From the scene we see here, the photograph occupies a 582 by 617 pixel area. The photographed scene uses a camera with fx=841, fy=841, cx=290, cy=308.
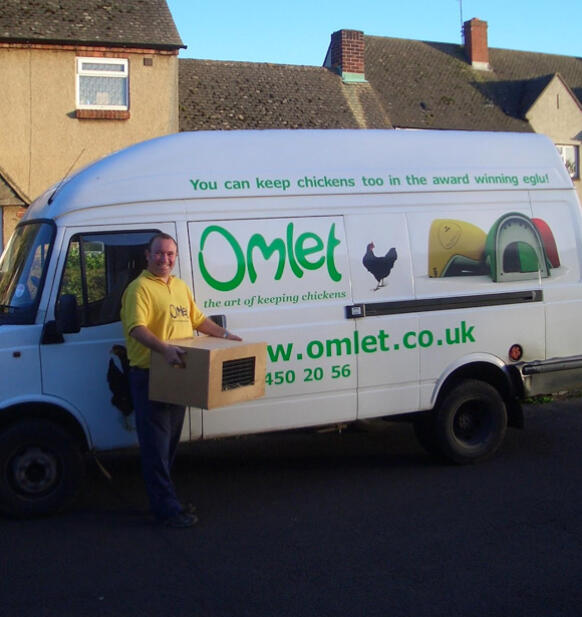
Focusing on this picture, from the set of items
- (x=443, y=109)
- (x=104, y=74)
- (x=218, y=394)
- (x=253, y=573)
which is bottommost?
(x=253, y=573)

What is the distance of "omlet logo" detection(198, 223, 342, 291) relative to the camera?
21.1ft

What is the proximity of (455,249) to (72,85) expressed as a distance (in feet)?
44.3

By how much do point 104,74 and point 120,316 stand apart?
45.9ft

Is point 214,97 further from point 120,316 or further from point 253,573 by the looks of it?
point 253,573

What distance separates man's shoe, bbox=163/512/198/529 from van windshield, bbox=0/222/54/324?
173 centimetres

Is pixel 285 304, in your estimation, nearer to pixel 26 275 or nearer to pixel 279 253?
pixel 279 253

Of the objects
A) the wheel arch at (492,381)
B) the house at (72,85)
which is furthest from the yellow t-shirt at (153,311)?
the house at (72,85)

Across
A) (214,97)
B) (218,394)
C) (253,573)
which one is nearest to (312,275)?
(218,394)

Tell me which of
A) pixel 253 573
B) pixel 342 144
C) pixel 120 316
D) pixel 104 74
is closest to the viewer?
pixel 253 573

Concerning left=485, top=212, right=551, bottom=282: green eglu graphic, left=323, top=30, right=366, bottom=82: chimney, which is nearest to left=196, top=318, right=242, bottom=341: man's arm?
left=485, top=212, right=551, bottom=282: green eglu graphic

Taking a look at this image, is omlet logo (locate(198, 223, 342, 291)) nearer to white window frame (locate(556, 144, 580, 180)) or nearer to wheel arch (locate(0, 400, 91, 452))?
wheel arch (locate(0, 400, 91, 452))

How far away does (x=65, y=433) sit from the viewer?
6.08 m

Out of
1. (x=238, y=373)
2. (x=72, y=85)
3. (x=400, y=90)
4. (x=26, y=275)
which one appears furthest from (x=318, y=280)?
(x=400, y=90)

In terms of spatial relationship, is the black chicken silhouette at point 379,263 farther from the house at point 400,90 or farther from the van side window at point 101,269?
the house at point 400,90
